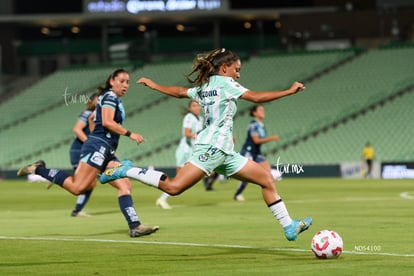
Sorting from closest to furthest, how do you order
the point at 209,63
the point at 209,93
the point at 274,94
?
the point at 274,94, the point at 209,93, the point at 209,63

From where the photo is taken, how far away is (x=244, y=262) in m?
12.1

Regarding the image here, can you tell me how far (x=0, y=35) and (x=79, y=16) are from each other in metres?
7.13

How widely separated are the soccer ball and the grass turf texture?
128 mm

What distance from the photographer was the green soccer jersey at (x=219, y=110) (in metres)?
13.2

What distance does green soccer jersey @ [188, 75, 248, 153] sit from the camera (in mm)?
13211

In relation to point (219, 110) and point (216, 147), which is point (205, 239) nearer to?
point (216, 147)

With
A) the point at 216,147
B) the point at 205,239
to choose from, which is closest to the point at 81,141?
the point at 205,239

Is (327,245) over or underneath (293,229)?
over

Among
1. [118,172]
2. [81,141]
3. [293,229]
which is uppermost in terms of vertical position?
[118,172]

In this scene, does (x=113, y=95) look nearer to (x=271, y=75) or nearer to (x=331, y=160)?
(x=331, y=160)

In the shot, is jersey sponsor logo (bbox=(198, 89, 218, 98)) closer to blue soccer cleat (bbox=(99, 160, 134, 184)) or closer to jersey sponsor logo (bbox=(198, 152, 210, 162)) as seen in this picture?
jersey sponsor logo (bbox=(198, 152, 210, 162))

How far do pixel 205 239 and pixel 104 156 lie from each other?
2202 millimetres

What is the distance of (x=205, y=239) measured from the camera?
1523cm

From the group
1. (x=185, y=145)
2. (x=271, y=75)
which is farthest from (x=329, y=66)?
(x=185, y=145)
